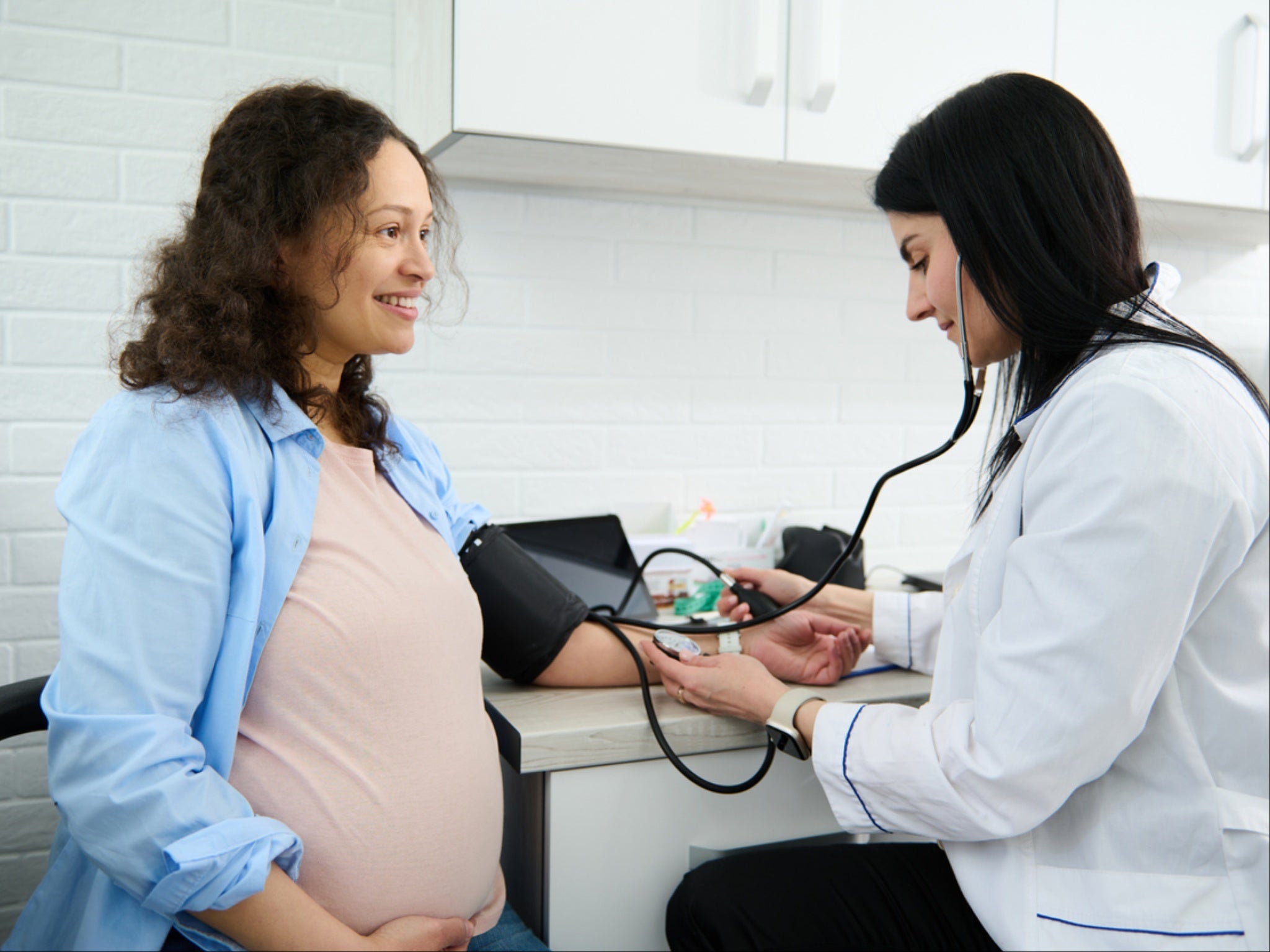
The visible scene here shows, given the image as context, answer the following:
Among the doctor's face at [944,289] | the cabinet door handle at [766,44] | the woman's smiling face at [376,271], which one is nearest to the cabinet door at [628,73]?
the cabinet door handle at [766,44]

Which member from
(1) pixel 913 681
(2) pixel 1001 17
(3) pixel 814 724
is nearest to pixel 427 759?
(3) pixel 814 724

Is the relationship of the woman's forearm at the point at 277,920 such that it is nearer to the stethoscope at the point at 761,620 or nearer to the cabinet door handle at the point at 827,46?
the stethoscope at the point at 761,620

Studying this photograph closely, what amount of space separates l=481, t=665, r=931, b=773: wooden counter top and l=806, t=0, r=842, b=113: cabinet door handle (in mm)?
848

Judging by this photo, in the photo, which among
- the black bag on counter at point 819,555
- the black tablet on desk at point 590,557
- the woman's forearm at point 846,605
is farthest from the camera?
the black bag on counter at point 819,555

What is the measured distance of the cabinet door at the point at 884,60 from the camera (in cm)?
141

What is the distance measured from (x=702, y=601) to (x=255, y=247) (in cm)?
93

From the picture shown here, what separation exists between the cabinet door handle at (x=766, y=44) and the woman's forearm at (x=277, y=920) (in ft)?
3.78

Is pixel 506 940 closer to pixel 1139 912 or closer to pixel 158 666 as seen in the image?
pixel 158 666

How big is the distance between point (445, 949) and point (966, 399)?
2.67ft

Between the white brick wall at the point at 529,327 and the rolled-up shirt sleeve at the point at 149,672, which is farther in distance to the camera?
the white brick wall at the point at 529,327

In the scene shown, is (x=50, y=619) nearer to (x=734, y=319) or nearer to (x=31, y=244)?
(x=31, y=244)

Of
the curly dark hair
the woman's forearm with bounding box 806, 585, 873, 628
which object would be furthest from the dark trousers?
the curly dark hair

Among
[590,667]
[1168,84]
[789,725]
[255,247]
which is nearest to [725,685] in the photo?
[789,725]

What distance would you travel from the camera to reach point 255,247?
0.94 m
